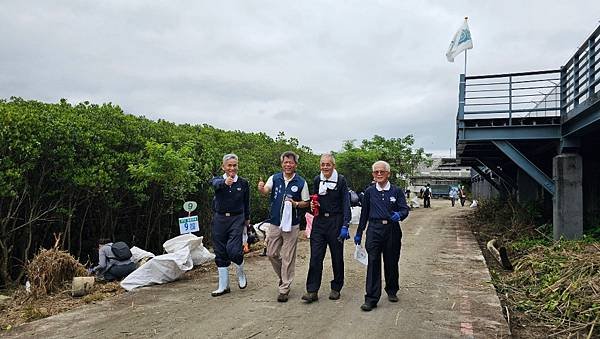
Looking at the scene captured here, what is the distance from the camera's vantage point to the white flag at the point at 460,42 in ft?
46.2

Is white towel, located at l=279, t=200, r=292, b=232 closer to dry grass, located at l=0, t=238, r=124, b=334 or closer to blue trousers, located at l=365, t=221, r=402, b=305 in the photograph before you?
blue trousers, located at l=365, t=221, r=402, b=305

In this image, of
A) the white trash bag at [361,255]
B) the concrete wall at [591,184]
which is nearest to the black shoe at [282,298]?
the white trash bag at [361,255]

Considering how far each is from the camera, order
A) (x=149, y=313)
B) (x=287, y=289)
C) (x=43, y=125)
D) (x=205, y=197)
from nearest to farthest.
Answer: (x=149, y=313), (x=287, y=289), (x=43, y=125), (x=205, y=197)

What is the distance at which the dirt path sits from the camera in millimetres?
4895

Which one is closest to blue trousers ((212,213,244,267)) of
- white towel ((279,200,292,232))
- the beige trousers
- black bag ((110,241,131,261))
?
the beige trousers

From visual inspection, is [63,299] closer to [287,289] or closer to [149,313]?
[149,313]

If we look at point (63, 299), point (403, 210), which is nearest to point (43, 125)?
point (63, 299)

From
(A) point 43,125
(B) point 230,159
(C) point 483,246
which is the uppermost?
(A) point 43,125

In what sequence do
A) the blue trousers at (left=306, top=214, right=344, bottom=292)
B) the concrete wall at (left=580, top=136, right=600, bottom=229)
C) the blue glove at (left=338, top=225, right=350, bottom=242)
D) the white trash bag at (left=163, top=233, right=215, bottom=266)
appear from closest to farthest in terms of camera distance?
the blue glove at (left=338, top=225, right=350, bottom=242), the blue trousers at (left=306, top=214, right=344, bottom=292), the white trash bag at (left=163, top=233, right=215, bottom=266), the concrete wall at (left=580, top=136, right=600, bottom=229)

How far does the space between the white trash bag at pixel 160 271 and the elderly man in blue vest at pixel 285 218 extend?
177cm

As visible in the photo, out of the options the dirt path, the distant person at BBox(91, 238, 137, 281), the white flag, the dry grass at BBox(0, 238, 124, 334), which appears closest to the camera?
the dirt path

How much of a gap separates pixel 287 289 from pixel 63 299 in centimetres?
286

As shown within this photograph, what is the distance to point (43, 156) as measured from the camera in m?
7.25

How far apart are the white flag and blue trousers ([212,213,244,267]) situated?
1028cm
